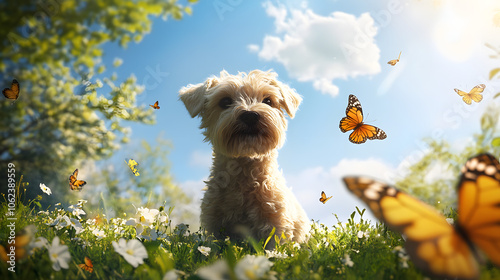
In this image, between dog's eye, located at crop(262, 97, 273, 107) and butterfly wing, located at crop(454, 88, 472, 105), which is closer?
butterfly wing, located at crop(454, 88, 472, 105)

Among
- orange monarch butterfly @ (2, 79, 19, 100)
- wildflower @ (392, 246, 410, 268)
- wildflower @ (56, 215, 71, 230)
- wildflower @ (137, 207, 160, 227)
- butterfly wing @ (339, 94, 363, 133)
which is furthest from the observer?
butterfly wing @ (339, 94, 363, 133)

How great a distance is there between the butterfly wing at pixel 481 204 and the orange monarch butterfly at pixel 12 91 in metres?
3.70

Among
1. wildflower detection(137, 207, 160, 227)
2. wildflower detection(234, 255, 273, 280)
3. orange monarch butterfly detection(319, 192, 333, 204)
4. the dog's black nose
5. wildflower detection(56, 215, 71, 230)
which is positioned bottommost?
wildflower detection(234, 255, 273, 280)

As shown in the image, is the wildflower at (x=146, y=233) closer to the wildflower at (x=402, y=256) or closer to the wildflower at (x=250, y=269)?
the wildflower at (x=250, y=269)

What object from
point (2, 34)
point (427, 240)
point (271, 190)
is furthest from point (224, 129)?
point (427, 240)

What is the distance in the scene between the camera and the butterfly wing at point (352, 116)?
180 inches

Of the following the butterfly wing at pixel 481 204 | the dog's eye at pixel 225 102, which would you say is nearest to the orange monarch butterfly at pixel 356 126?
the dog's eye at pixel 225 102

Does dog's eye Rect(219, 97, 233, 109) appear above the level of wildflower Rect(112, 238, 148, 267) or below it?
above

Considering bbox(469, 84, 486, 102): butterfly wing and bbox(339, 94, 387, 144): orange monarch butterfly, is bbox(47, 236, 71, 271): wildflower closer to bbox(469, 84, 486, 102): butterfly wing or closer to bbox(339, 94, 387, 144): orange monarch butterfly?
bbox(339, 94, 387, 144): orange monarch butterfly

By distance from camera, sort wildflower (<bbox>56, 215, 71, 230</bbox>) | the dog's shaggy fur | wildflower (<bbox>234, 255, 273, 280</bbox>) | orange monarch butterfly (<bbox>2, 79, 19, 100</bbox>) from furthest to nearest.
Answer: the dog's shaggy fur, wildflower (<bbox>56, 215, 71, 230</bbox>), orange monarch butterfly (<bbox>2, 79, 19, 100</bbox>), wildflower (<bbox>234, 255, 273, 280</bbox>)

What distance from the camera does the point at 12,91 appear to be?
3.13 metres

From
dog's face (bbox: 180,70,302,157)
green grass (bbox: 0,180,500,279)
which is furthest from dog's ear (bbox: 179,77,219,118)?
green grass (bbox: 0,180,500,279)

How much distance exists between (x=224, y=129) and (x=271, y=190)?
1.06 metres

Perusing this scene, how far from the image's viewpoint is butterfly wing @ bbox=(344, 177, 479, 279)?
148 centimetres
